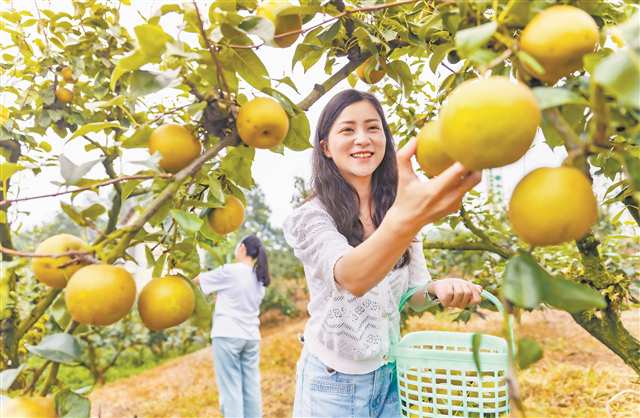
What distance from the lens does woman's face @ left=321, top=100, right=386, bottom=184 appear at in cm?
139

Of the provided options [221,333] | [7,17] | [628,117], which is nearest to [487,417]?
[628,117]

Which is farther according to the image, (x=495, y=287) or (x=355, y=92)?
(x=495, y=287)

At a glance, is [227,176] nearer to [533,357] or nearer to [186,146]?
[186,146]

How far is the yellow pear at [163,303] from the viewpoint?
0.60 meters

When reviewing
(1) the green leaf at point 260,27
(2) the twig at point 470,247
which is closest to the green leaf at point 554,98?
(1) the green leaf at point 260,27

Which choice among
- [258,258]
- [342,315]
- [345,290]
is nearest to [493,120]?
[345,290]

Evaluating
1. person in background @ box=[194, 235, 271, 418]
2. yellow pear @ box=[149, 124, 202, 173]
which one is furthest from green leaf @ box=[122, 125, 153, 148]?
person in background @ box=[194, 235, 271, 418]

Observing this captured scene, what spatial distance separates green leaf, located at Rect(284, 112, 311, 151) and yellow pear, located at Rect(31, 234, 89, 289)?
37 cm

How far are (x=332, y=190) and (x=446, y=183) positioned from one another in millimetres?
871

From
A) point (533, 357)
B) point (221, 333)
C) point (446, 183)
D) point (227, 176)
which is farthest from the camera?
point (221, 333)

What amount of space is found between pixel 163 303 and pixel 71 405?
Answer: 0.49ft

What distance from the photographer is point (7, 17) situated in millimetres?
1440

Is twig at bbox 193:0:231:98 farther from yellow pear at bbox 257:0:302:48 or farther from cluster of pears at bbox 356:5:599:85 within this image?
cluster of pears at bbox 356:5:599:85

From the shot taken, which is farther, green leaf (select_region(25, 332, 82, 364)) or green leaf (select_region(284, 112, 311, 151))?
green leaf (select_region(284, 112, 311, 151))
